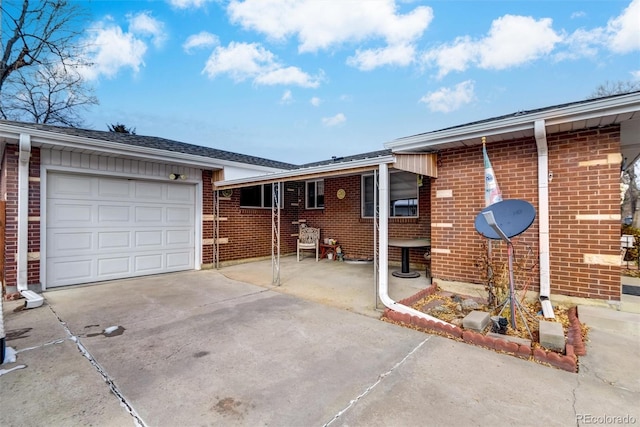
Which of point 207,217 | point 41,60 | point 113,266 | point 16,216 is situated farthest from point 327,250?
point 41,60

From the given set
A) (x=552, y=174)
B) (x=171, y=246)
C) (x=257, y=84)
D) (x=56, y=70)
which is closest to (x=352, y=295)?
(x=552, y=174)

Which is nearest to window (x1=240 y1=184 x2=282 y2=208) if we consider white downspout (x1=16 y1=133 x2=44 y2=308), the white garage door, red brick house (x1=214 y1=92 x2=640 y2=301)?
the white garage door

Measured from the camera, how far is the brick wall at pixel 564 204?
12.7 feet

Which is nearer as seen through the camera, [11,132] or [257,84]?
[11,132]

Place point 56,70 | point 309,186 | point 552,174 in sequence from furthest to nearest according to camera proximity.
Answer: point 56,70, point 309,186, point 552,174

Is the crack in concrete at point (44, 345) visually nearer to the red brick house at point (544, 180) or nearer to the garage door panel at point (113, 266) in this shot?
the garage door panel at point (113, 266)

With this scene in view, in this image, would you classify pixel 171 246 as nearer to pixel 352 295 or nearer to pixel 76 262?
pixel 76 262

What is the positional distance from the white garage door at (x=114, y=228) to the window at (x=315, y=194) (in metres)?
3.92

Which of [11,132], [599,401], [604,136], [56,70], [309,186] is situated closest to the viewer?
[599,401]

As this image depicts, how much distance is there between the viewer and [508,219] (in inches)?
137

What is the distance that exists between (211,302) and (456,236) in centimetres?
438

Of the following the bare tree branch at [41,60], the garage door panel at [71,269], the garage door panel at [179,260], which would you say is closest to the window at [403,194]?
the garage door panel at [179,260]

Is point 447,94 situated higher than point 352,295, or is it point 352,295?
Result: point 447,94

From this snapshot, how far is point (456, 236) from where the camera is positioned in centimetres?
505
